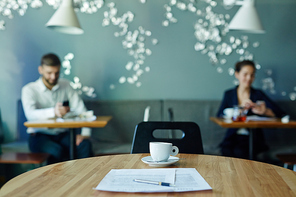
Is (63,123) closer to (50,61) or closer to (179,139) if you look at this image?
(50,61)

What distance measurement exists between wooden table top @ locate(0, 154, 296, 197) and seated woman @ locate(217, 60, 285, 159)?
192 cm

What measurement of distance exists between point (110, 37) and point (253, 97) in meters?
1.78

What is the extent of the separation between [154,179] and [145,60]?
9.96 ft

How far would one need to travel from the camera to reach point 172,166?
3.82 feet

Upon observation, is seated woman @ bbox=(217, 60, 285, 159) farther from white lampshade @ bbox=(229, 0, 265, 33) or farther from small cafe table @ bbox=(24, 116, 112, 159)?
small cafe table @ bbox=(24, 116, 112, 159)

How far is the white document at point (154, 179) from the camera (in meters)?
0.87

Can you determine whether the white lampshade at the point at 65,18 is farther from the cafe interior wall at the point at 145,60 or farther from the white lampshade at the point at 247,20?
the white lampshade at the point at 247,20

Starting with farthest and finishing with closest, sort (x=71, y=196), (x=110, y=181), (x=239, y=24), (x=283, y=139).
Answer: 1. (x=283, y=139)
2. (x=239, y=24)
3. (x=110, y=181)
4. (x=71, y=196)

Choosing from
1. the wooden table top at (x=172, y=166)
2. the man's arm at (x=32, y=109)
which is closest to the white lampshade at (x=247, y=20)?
the man's arm at (x=32, y=109)

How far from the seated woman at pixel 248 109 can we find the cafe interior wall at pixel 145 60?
19.1 inches

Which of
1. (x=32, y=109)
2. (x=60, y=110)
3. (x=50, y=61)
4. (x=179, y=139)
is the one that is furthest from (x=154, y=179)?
(x=50, y=61)

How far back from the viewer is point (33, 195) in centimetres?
84

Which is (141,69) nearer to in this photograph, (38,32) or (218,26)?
(218,26)

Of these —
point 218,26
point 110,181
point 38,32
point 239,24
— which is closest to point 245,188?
point 110,181
